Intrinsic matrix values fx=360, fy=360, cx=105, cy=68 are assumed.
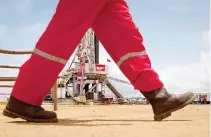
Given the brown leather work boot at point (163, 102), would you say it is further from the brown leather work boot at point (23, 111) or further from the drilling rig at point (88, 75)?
the drilling rig at point (88, 75)

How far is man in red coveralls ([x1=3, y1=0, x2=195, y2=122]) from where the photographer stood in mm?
2531

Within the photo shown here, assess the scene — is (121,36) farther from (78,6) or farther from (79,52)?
(79,52)

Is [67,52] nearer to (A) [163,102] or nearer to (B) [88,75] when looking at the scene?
(A) [163,102]

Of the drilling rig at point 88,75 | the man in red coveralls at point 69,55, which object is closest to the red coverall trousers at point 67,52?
the man in red coveralls at point 69,55

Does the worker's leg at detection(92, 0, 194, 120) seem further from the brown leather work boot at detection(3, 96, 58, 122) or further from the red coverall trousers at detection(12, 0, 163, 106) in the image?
the brown leather work boot at detection(3, 96, 58, 122)

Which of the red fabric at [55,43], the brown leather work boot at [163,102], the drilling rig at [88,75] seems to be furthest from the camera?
the drilling rig at [88,75]

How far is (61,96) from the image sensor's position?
3950cm

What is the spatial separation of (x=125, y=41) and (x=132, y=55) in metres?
0.12

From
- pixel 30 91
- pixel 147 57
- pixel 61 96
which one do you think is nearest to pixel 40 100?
pixel 30 91

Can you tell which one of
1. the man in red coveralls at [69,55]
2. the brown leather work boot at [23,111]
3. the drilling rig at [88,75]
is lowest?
the brown leather work boot at [23,111]

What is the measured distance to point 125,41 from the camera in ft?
Result: 8.90

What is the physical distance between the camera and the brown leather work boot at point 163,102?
263cm

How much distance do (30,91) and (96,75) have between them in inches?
1570

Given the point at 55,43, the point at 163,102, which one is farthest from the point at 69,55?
the point at 163,102
